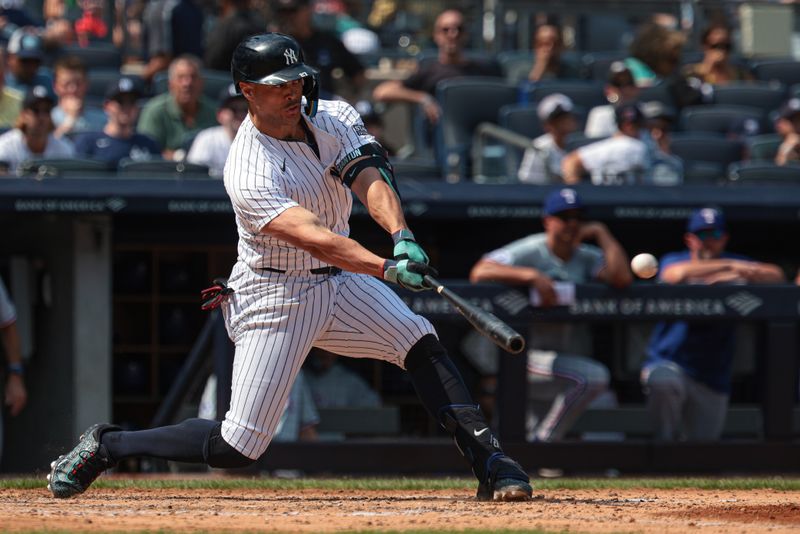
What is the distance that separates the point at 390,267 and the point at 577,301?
3.30m

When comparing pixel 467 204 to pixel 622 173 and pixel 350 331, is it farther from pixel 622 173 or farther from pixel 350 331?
pixel 350 331

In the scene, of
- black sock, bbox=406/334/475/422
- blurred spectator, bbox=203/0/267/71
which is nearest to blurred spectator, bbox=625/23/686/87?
blurred spectator, bbox=203/0/267/71

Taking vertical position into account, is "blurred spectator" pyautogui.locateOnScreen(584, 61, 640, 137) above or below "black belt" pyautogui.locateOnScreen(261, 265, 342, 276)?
above

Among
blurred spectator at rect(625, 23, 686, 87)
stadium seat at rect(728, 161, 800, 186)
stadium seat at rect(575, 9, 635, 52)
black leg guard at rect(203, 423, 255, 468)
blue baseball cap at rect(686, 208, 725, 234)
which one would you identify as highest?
stadium seat at rect(575, 9, 635, 52)

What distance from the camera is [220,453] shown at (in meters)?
4.80

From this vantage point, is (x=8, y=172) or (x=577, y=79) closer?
(x=8, y=172)

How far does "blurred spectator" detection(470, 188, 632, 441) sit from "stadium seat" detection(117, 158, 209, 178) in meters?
1.68

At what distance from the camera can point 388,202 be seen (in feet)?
14.9

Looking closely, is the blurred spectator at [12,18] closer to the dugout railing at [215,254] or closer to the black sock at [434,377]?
the dugout railing at [215,254]

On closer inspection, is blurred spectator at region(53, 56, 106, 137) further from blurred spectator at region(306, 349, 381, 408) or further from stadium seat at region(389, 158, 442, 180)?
blurred spectator at region(306, 349, 381, 408)

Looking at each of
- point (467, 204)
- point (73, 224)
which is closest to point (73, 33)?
point (73, 224)

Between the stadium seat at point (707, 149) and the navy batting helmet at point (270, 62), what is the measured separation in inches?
220

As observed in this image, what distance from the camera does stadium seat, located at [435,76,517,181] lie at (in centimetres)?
930

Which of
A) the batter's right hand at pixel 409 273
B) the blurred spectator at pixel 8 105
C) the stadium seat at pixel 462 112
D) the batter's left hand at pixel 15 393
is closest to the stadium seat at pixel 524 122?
the stadium seat at pixel 462 112
